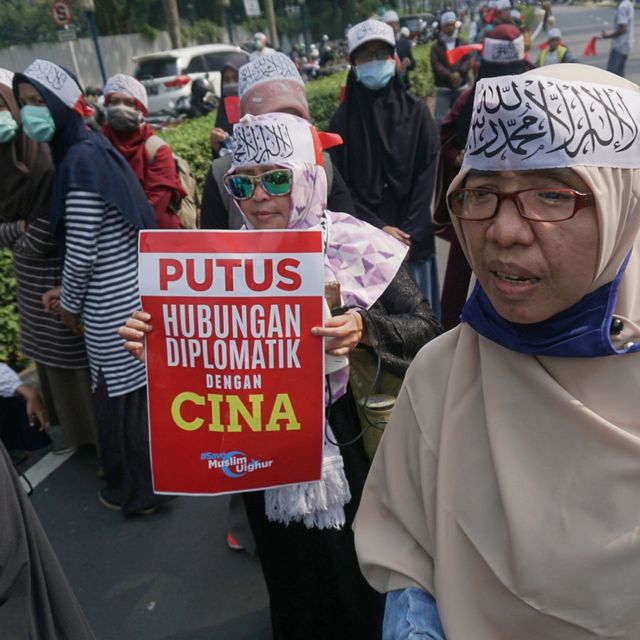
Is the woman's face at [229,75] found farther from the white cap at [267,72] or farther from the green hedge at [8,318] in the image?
the white cap at [267,72]

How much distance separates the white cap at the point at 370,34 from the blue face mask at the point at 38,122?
1.89m

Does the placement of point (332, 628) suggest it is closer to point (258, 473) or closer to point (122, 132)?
point (258, 473)

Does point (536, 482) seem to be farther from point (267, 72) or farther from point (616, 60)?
point (616, 60)

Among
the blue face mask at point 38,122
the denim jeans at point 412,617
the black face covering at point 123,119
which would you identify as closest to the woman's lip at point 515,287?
the denim jeans at point 412,617

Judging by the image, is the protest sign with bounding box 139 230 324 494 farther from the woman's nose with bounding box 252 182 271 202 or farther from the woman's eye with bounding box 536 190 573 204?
the woman's eye with bounding box 536 190 573 204

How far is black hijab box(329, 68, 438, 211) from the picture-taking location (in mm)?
4059

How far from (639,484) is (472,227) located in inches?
→ 20.9

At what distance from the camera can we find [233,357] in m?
1.89

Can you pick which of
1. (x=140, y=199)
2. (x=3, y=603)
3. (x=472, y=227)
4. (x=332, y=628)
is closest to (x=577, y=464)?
(x=472, y=227)

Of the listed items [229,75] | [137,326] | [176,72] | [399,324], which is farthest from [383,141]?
[176,72]

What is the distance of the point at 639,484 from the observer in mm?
1204

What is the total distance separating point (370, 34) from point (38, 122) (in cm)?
206

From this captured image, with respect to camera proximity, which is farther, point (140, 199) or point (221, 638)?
point (140, 199)

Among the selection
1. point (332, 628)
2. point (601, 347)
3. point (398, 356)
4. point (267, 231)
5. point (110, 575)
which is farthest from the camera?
point (110, 575)
